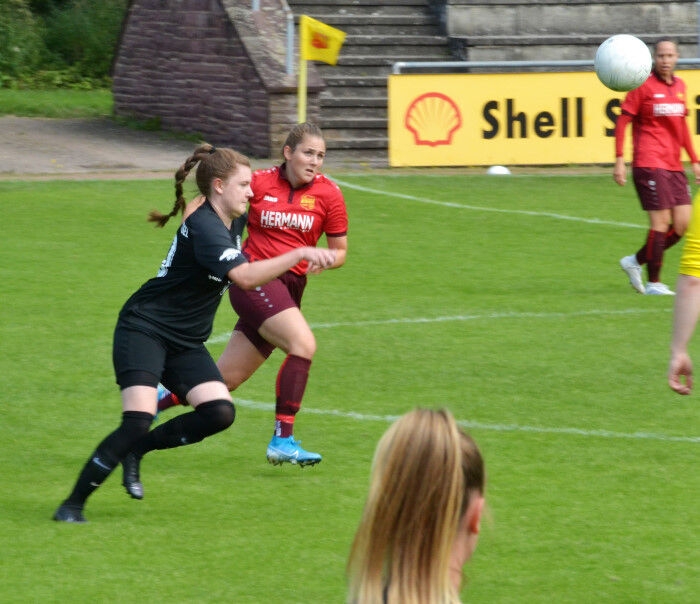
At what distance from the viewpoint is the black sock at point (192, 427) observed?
695 cm

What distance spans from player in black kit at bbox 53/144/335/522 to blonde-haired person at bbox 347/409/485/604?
346 cm

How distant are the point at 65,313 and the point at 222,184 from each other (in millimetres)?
Result: 5632

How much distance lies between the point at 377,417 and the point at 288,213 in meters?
1.56

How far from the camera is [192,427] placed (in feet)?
23.2

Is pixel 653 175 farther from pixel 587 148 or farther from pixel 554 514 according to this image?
pixel 587 148

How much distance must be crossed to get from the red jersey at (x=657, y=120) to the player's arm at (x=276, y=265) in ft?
23.4

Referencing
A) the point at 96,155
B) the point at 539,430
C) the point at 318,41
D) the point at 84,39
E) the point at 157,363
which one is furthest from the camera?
the point at 84,39

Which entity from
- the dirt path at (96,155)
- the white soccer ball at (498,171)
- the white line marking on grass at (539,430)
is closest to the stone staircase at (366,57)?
the dirt path at (96,155)

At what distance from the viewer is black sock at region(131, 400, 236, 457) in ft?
22.8

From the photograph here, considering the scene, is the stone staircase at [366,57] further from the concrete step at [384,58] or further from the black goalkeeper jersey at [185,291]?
the black goalkeeper jersey at [185,291]

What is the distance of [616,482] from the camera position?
7.62 metres

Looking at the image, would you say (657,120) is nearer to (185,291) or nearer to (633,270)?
(633,270)

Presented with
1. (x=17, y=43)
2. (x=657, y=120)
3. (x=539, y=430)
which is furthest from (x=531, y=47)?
(x=539, y=430)

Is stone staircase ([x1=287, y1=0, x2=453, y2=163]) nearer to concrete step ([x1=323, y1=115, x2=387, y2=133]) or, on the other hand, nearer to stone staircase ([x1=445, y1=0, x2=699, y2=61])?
concrete step ([x1=323, y1=115, x2=387, y2=133])
